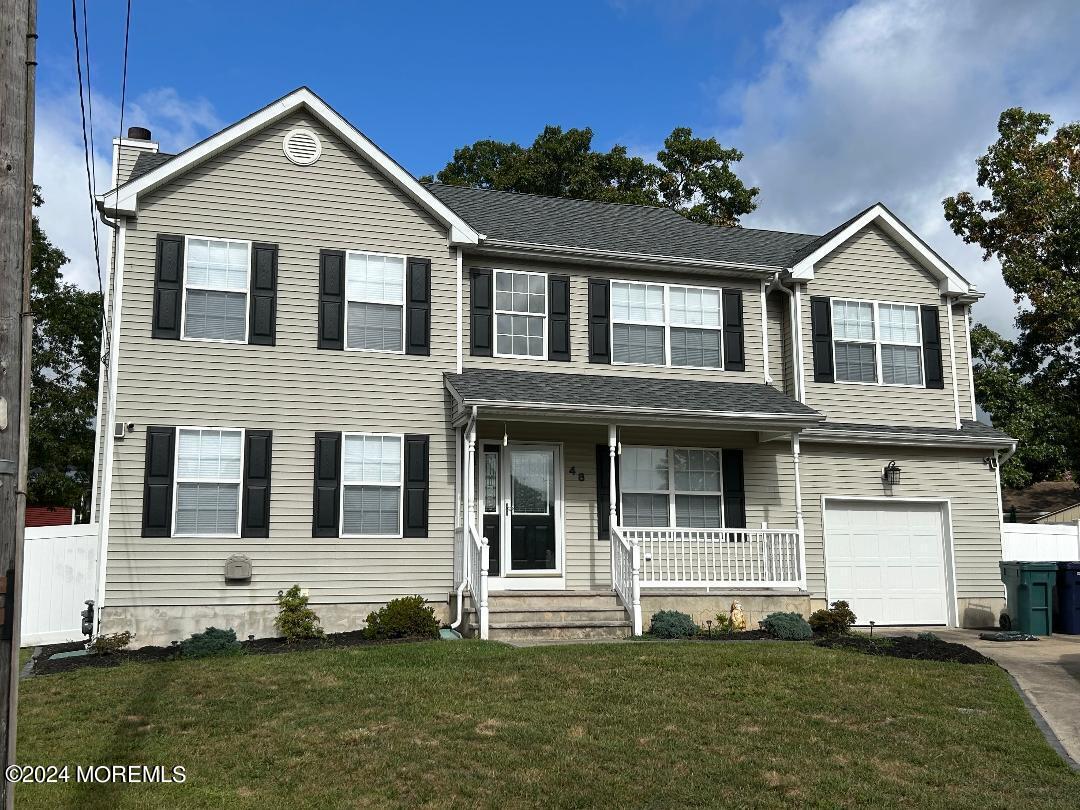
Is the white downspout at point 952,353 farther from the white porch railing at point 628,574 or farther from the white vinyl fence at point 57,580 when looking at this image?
the white vinyl fence at point 57,580

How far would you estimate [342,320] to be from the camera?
14.5 m

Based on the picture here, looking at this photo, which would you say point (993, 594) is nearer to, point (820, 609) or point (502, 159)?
point (820, 609)

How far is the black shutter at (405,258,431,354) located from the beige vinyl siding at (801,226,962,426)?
254 inches

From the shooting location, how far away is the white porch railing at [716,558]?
14.5 metres

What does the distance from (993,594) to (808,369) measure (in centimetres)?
493

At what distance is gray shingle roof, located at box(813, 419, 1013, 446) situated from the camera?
1636 centimetres

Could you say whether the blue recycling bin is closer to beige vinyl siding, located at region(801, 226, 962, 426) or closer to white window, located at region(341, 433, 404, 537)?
beige vinyl siding, located at region(801, 226, 962, 426)

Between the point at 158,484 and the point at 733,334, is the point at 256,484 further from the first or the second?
the point at 733,334

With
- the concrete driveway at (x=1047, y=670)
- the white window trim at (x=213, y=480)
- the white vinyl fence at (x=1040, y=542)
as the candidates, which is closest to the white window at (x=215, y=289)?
the white window trim at (x=213, y=480)

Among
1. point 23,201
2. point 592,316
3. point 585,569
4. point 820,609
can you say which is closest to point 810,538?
point 820,609

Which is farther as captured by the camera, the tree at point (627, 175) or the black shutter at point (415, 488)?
the tree at point (627, 175)

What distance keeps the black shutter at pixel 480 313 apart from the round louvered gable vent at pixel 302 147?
2930 millimetres

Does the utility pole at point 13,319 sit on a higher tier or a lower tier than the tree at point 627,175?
lower

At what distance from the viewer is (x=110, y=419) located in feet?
43.3
